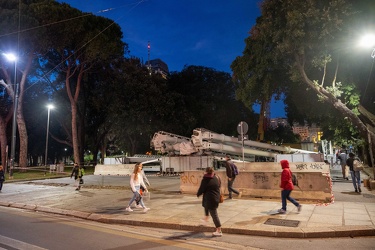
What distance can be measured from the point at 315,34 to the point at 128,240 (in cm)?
1350

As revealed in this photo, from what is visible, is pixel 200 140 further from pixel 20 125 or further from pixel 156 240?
pixel 20 125

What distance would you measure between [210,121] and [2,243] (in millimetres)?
30653

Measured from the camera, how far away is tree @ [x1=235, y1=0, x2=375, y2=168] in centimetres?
1429

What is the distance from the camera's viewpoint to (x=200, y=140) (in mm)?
18188

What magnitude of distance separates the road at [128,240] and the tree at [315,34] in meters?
9.83

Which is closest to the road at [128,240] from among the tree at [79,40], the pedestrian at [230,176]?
the pedestrian at [230,176]

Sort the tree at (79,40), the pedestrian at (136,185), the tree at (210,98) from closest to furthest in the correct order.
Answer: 1. the pedestrian at (136,185)
2. the tree at (79,40)
3. the tree at (210,98)

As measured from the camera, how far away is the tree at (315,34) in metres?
14.3

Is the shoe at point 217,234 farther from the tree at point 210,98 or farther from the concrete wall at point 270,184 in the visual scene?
the tree at point 210,98

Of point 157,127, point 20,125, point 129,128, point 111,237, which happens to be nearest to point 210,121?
point 157,127

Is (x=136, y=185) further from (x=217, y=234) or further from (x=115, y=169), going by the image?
(x=115, y=169)

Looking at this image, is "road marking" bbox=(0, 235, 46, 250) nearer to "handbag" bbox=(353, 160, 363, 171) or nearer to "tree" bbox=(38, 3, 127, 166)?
"handbag" bbox=(353, 160, 363, 171)

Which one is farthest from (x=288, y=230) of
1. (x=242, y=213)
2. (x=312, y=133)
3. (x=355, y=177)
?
(x=312, y=133)

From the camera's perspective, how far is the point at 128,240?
6.16 meters
